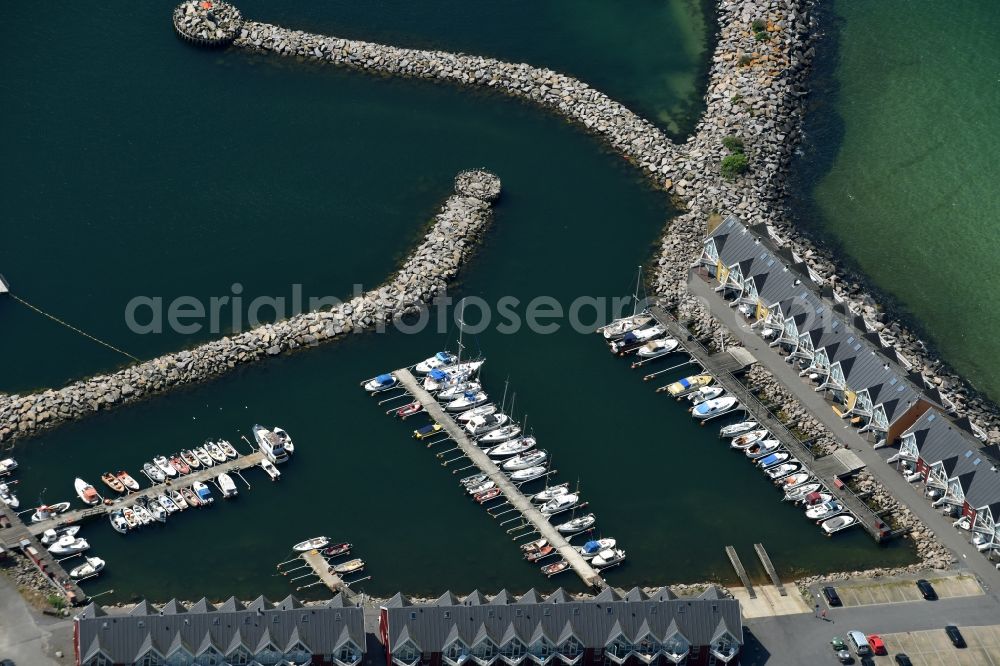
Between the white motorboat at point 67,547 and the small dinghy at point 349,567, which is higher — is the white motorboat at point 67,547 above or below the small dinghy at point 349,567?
below

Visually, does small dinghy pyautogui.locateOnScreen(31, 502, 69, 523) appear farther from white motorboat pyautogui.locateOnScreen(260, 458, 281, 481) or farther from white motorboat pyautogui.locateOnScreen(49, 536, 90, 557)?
white motorboat pyautogui.locateOnScreen(260, 458, 281, 481)

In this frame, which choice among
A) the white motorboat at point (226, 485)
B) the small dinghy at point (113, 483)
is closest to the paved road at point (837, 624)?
the white motorboat at point (226, 485)

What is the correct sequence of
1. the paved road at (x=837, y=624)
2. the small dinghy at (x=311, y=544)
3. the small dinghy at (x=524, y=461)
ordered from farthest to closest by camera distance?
1. the small dinghy at (x=524, y=461)
2. the small dinghy at (x=311, y=544)
3. the paved road at (x=837, y=624)

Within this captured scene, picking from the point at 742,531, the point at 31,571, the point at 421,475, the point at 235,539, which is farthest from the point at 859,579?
the point at 31,571

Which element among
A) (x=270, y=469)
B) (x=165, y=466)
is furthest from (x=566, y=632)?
(x=165, y=466)

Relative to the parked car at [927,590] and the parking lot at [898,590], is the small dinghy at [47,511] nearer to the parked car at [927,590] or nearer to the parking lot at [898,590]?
the parking lot at [898,590]

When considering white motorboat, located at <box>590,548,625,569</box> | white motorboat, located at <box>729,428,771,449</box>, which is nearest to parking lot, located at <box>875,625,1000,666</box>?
white motorboat, located at <box>590,548,625,569</box>

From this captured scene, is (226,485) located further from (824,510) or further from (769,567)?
(824,510)
